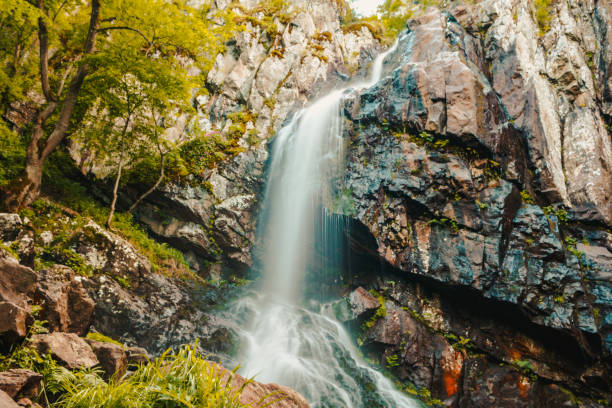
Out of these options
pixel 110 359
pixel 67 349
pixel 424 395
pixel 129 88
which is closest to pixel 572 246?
pixel 424 395

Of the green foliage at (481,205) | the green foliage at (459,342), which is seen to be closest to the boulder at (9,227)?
the green foliage at (459,342)

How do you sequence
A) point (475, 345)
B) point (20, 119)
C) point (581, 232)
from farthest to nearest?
point (20, 119) → point (581, 232) → point (475, 345)

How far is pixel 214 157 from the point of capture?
13000mm

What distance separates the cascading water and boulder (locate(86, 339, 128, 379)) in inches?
161

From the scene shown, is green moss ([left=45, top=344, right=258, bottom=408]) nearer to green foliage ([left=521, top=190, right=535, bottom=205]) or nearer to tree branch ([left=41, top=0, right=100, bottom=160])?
tree branch ([left=41, top=0, right=100, bottom=160])

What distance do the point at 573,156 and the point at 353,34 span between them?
19.2 metres

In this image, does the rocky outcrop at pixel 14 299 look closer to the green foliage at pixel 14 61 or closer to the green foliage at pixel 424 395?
the green foliage at pixel 424 395

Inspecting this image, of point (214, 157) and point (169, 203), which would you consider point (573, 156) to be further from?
point (169, 203)

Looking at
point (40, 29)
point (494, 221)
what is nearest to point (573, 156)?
point (494, 221)

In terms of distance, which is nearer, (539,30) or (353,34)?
(539,30)

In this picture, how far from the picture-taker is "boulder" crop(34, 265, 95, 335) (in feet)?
11.9

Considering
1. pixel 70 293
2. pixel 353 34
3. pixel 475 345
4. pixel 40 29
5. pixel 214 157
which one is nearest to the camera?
pixel 70 293

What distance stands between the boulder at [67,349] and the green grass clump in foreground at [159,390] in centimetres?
19

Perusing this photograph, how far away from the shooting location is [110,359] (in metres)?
3.32
